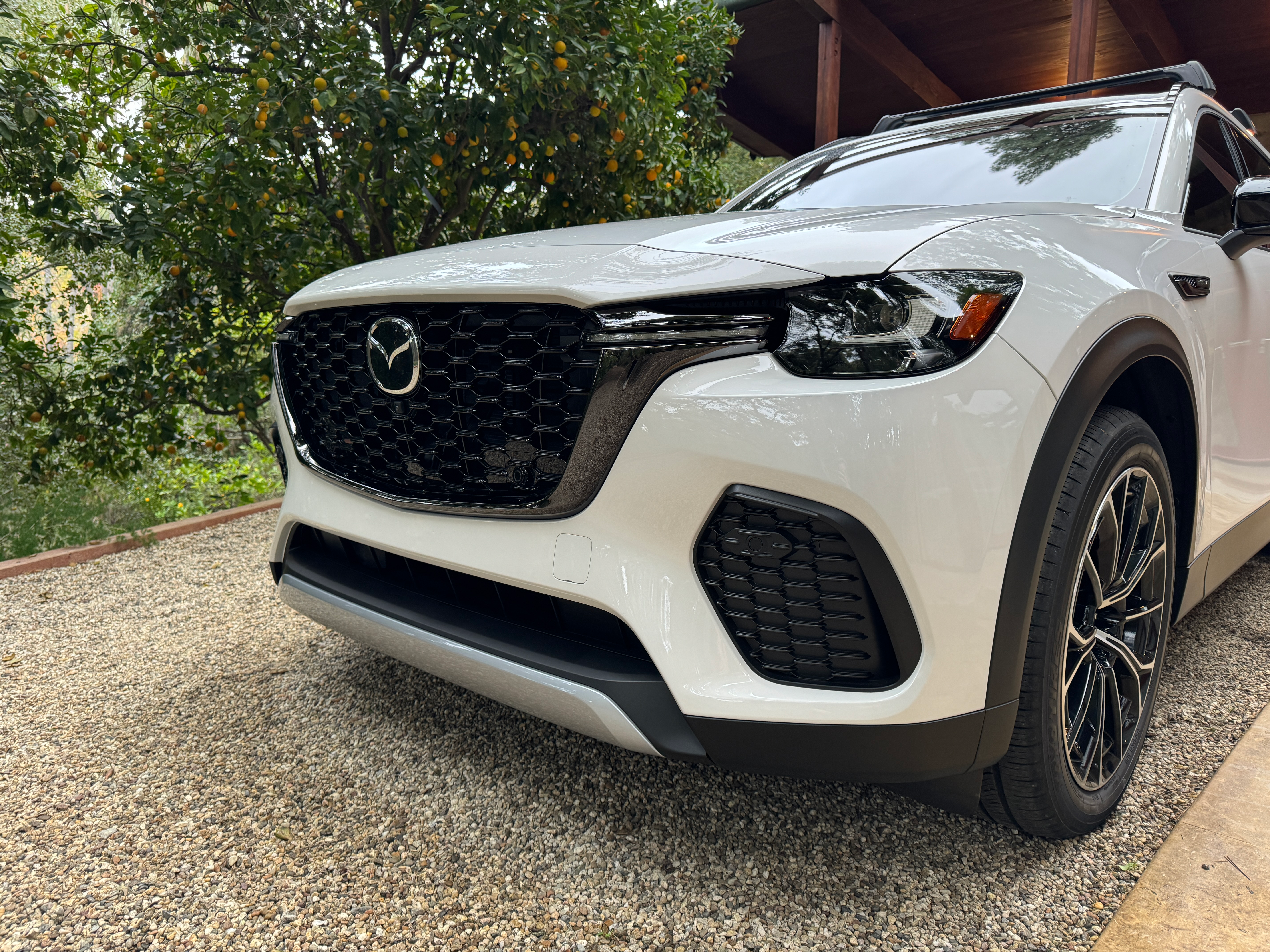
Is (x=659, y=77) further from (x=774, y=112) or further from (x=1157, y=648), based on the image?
(x=774, y=112)

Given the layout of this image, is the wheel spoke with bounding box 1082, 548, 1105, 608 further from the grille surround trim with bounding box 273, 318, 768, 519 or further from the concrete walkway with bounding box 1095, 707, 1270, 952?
the grille surround trim with bounding box 273, 318, 768, 519

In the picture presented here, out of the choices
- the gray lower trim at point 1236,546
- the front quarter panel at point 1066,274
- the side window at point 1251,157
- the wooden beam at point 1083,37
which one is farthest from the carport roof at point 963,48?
the front quarter panel at point 1066,274

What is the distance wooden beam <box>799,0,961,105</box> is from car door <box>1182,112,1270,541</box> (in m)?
5.85

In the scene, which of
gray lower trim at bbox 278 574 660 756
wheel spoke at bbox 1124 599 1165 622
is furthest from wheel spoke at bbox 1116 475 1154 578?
gray lower trim at bbox 278 574 660 756

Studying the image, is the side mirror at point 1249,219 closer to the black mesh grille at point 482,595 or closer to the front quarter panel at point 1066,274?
the front quarter panel at point 1066,274

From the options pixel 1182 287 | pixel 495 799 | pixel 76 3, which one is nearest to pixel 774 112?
pixel 76 3

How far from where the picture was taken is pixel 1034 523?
1.26 meters

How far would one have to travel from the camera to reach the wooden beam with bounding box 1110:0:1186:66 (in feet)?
24.1

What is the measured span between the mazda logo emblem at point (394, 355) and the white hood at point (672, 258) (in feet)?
0.18

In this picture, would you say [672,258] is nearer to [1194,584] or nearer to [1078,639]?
[1078,639]

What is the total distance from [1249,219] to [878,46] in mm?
7487

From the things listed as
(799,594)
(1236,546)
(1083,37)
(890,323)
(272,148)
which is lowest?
(1236,546)

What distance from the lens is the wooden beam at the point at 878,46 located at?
24.4 feet

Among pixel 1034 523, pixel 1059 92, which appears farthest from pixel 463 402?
pixel 1059 92
